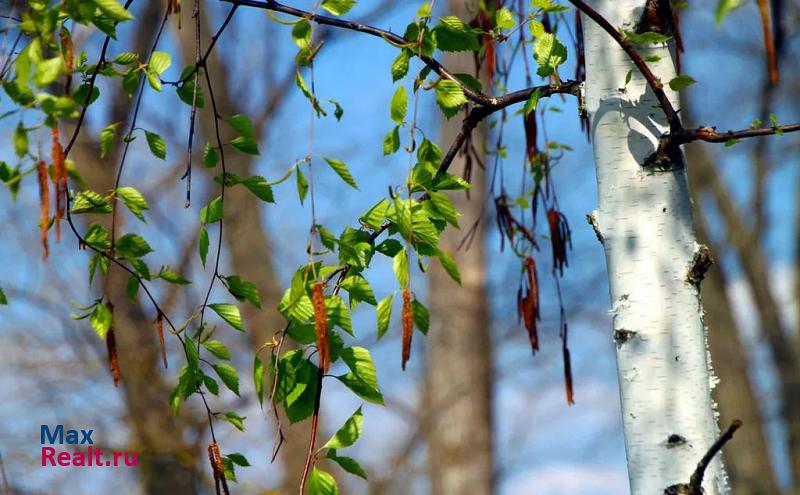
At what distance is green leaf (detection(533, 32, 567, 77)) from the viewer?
1675 millimetres

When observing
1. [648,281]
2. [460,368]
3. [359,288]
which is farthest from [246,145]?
[460,368]

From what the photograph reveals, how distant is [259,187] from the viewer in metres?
1.70

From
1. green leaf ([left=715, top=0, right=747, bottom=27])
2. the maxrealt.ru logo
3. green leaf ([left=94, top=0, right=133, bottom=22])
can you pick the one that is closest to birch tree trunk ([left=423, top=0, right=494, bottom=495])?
the maxrealt.ru logo

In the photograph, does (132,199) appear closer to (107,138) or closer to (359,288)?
(107,138)

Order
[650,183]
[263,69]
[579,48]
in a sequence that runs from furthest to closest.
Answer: [263,69] → [579,48] → [650,183]

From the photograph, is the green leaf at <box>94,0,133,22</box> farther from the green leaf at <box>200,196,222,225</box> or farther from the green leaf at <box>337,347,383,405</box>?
the green leaf at <box>337,347,383,405</box>

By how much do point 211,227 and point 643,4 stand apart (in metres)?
6.18

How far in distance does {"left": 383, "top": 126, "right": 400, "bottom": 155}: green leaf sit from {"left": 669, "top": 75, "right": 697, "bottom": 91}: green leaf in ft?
1.74

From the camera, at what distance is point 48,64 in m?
1.26

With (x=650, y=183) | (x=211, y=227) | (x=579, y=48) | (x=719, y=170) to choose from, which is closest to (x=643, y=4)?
(x=650, y=183)

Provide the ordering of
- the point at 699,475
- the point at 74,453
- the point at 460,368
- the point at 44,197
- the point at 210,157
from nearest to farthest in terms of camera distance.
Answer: the point at 44,197 → the point at 699,475 → the point at 210,157 → the point at 74,453 → the point at 460,368

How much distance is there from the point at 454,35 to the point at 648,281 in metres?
0.61

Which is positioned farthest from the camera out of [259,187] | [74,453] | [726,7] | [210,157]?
[74,453]

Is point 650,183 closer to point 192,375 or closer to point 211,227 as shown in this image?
point 192,375
